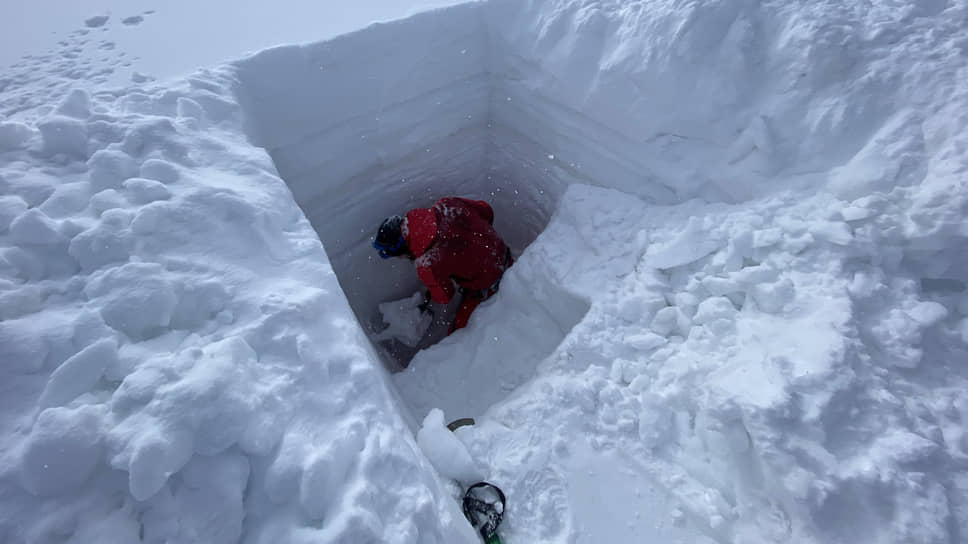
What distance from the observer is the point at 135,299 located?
1.21 meters

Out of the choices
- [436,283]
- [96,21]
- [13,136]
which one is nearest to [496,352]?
[436,283]

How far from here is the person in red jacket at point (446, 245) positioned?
2752mm

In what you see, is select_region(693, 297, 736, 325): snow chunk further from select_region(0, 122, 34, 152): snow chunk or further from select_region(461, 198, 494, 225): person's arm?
select_region(0, 122, 34, 152): snow chunk

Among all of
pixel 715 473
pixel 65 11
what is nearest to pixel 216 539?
pixel 715 473

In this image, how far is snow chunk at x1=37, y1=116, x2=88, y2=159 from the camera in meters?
1.55

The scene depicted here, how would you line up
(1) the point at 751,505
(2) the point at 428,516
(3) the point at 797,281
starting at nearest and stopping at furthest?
(2) the point at 428,516
(1) the point at 751,505
(3) the point at 797,281

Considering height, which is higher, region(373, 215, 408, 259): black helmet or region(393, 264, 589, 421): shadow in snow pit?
region(373, 215, 408, 259): black helmet

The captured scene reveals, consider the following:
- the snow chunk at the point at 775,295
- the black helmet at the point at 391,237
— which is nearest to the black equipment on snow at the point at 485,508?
the snow chunk at the point at 775,295

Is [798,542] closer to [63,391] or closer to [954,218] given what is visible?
[954,218]

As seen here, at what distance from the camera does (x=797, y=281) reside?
1.59 m

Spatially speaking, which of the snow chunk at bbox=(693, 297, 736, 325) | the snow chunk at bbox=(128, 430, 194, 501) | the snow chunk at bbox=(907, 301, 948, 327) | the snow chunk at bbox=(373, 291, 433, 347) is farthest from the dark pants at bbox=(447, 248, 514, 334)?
the snow chunk at bbox=(128, 430, 194, 501)

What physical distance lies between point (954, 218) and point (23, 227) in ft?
8.94

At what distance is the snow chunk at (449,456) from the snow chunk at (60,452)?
0.89 metres

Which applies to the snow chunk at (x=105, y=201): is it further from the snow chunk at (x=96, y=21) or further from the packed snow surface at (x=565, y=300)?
the snow chunk at (x=96, y=21)
